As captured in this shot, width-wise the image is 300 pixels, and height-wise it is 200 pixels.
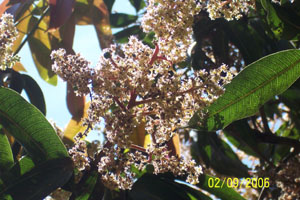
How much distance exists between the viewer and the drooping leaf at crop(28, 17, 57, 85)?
214cm

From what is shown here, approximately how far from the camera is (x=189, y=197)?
141 centimetres

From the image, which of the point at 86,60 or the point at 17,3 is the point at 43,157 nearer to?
the point at 86,60

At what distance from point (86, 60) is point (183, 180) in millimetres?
621

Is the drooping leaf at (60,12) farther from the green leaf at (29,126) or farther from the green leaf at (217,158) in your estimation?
the green leaf at (217,158)

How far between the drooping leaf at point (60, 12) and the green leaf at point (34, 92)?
26 centimetres

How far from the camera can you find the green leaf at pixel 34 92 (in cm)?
181

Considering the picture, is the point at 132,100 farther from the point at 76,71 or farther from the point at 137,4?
the point at 137,4

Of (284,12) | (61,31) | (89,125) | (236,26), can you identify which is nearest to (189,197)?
(89,125)

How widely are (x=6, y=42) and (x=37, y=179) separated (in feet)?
1.34

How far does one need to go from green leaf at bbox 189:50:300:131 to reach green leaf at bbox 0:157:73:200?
0.44 metres

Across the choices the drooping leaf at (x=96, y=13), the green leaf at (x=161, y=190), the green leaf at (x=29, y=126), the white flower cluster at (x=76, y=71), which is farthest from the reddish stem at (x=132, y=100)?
the drooping leaf at (x=96, y=13)

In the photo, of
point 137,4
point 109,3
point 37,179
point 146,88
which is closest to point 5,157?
point 37,179

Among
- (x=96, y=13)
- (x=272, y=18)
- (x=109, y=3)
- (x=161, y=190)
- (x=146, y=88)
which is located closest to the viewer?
(x=146, y=88)

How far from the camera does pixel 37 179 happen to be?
118cm
